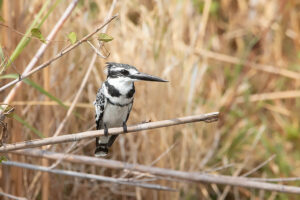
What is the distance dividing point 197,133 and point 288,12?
1788 millimetres

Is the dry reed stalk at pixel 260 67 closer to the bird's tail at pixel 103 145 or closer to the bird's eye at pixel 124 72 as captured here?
the bird's tail at pixel 103 145

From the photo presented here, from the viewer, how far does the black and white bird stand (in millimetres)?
1625

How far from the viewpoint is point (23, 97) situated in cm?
234

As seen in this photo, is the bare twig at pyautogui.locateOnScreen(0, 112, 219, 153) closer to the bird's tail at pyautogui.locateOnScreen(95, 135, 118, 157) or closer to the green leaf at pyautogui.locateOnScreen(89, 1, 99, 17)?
the bird's tail at pyautogui.locateOnScreen(95, 135, 118, 157)

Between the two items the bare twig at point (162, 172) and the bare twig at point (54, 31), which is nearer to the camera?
the bare twig at point (54, 31)

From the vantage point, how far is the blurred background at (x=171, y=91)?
2309mm

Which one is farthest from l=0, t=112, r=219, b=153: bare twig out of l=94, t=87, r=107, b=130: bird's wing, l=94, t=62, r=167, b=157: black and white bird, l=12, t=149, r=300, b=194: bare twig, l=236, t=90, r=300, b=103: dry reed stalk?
l=236, t=90, r=300, b=103: dry reed stalk

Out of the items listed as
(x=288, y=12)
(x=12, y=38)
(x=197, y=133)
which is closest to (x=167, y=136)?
(x=197, y=133)

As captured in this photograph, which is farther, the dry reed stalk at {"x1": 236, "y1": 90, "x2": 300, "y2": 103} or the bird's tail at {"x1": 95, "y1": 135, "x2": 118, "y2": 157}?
the dry reed stalk at {"x1": 236, "y1": 90, "x2": 300, "y2": 103}

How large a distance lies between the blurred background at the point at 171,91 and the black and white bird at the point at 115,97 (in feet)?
0.69

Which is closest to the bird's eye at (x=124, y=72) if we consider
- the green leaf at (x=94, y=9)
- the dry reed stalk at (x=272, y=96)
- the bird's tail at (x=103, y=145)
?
the bird's tail at (x=103, y=145)

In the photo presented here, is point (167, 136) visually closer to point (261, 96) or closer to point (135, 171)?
point (135, 171)

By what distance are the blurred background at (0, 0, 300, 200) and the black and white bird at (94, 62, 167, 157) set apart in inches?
8.3

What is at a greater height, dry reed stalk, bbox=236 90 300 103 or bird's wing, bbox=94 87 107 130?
bird's wing, bbox=94 87 107 130
